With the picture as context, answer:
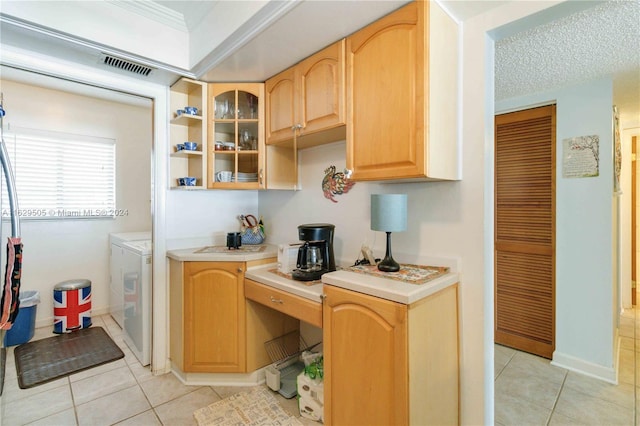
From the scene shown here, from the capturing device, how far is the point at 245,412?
188 centimetres

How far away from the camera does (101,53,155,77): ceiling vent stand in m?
1.96

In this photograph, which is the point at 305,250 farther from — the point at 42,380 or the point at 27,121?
the point at 27,121

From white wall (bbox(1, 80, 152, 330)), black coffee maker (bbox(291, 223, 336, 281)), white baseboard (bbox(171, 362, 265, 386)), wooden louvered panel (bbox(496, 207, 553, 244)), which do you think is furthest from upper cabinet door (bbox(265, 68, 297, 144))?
wooden louvered panel (bbox(496, 207, 553, 244))

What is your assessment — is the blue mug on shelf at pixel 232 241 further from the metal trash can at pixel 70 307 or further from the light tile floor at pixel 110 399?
the metal trash can at pixel 70 307

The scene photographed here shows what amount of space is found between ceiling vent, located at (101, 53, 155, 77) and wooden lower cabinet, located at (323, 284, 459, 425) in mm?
1918

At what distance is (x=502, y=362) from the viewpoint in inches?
99.1

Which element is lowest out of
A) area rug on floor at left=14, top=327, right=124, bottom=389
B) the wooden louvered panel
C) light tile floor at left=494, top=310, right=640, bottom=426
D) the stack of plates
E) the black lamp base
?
light tile floor at left=494, top=310, right=640, bottom=426

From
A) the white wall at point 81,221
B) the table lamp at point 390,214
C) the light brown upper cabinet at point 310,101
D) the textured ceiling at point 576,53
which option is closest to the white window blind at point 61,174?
the white wall at point 81,221

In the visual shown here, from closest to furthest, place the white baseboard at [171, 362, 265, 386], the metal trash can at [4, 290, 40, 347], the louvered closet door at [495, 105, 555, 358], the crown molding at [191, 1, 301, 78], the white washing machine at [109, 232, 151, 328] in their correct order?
the crown molding at [191, 1, 301, 78] < the white baseboard at [171, 362, 265, 386] < the louvered closet door at [495, 105, 555, 358] < the metal trash can at [4, 290, 40, 347] < the white washing machine at [109, 232, 151, 328]

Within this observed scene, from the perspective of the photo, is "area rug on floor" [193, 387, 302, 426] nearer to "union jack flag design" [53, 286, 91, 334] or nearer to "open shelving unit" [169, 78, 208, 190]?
"open shelving unit" [169, 78, 208, 190]

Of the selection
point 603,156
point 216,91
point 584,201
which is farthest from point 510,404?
point 216,91

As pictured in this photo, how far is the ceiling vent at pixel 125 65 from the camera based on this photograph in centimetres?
196

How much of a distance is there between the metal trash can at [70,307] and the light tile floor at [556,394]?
Answer: 370 centimetres

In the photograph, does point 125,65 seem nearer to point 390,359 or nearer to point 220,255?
point 220,255
